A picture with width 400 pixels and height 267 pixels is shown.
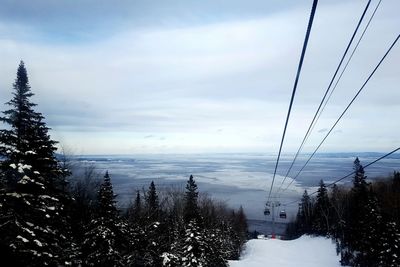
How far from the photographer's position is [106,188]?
32.3 m

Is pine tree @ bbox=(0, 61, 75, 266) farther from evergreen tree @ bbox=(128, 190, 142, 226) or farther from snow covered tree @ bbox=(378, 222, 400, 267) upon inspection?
snow covered tree @ bbox=(378, 222, 400, 267)

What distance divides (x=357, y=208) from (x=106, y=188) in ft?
128

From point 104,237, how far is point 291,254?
133ft

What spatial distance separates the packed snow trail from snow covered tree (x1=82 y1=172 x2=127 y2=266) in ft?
83.4

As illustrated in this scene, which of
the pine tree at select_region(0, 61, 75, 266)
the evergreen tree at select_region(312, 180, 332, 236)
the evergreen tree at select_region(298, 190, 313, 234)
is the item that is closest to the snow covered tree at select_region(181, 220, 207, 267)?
the pine tree at select_region(0, 61, 75, 266)

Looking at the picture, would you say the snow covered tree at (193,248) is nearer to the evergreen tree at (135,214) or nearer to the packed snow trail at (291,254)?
the evergreen tree at (135,214)

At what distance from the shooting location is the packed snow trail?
53.0m

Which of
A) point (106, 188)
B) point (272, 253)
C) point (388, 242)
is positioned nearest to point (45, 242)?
point (106, 188)

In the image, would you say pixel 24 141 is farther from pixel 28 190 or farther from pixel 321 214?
pixel 321 214

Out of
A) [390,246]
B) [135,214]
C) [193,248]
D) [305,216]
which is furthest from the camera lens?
[305,216]

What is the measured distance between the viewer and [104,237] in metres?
30.0

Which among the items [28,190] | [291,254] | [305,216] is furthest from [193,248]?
[305,216]

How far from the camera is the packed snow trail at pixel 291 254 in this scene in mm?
52969

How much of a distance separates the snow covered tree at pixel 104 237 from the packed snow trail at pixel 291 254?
83.4 ft
